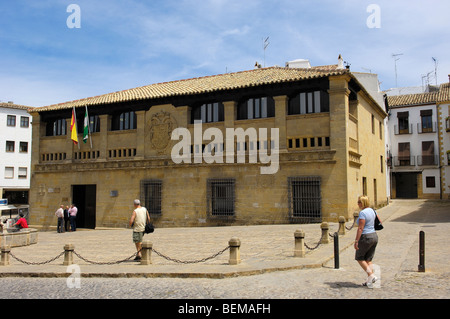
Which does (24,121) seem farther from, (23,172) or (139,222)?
(139,222)

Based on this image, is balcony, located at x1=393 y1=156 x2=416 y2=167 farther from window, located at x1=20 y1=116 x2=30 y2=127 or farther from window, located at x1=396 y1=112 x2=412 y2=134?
window, located at x1=20 y1=116 x2=30 y2=127

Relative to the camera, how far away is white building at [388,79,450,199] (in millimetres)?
35656

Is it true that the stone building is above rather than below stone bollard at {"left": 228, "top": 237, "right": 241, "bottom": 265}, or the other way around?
above

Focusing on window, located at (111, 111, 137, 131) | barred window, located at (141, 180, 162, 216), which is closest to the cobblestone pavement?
barred window, located at (141, 180, 162, 216)

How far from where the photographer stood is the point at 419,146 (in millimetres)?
36812

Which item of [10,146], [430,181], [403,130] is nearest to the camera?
[430,181]

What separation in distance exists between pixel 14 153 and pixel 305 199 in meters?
36.6

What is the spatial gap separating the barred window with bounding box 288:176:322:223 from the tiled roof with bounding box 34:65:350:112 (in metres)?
4.72

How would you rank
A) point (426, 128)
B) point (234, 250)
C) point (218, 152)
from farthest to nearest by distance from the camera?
point (426, 128) → point (218, 152) → point (234, 250)

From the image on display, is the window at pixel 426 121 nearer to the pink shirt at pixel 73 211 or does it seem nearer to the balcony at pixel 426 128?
the balcony at pixel 426 128

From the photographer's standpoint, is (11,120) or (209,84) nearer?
(209,84)

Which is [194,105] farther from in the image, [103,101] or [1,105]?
[1,105]

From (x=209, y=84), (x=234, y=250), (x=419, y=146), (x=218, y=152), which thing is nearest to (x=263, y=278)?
(x=234, y=250)
